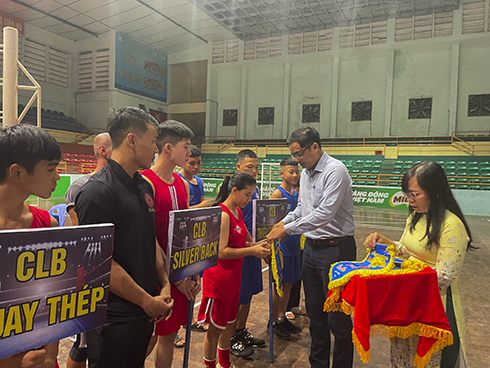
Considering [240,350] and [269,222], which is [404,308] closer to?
[269,222]

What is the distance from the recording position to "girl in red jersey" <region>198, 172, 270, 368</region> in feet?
7.95

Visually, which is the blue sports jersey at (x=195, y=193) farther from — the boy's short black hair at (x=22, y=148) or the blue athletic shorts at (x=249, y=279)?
the boy's short black hair at (x=22, y=148)

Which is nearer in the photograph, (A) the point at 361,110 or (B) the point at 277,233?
(B) the point at 277,233

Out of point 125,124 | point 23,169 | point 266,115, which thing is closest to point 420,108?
point 266,115

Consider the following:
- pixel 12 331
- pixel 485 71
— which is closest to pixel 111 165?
pixel 12 331

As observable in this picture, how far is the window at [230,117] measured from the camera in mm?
23906

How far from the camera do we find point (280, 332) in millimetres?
3354

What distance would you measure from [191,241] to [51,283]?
2.68 feet

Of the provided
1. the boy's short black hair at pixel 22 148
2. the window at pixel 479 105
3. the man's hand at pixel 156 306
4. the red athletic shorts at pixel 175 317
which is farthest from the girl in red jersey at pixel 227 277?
the window at pixel 479 105

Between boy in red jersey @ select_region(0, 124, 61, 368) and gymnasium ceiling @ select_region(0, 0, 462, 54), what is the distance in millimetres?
18933

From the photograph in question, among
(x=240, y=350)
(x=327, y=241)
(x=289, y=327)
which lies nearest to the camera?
(x=327, y=241)

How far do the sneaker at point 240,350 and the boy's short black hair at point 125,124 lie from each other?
2182 millimetres

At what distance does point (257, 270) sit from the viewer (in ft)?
10.4

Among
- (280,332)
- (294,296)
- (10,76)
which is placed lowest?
(280,332)
